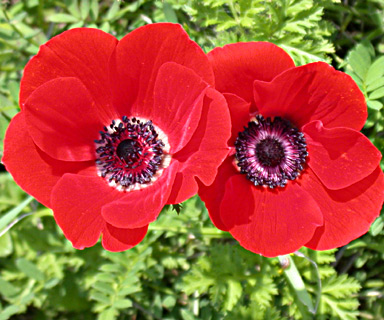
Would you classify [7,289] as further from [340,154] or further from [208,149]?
[340,154]

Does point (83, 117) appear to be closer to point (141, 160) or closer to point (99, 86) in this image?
point (99, 86)

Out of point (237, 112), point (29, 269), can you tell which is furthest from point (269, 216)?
point (29, 269)

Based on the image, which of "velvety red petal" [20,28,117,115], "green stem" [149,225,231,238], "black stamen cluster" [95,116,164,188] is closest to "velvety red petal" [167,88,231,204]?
"black stamen cluster" [95,116,164,188]

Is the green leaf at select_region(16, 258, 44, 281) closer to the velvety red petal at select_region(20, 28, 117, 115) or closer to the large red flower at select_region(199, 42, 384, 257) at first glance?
the velvety red petal at select_region(20, 28, 117, 115)

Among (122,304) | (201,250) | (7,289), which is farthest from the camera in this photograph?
(201,250)

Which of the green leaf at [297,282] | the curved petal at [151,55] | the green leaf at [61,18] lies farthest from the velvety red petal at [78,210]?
the green leaf at [61,18]

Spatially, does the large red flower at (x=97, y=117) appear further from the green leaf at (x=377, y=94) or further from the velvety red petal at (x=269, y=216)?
the green leaf at (x=377, y=94)
